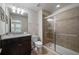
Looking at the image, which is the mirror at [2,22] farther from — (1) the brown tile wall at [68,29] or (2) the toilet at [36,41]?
(1) the brown tile wall at [68,29]

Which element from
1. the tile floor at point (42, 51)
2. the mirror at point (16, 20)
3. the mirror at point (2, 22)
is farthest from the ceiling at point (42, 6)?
the tile floor at point (42, 51)

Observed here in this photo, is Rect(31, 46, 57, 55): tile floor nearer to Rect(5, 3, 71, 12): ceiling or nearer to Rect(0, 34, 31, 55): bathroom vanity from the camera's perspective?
Rect(0, 34, 31, 55): bathroom vanity

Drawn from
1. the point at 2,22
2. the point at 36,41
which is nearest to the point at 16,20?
the point at 2,22

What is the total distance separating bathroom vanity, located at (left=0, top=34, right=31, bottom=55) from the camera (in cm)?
189

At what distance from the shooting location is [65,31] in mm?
2027

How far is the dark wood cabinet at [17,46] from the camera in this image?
189 cm

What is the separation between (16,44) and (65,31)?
3.31 ft

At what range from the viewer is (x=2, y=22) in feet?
6.45

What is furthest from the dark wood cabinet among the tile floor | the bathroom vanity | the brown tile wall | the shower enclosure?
the brown tile wall

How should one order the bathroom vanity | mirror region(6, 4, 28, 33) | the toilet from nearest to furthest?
the bathroom vanity, mirror region(6, 4, 28, 33), the toilet

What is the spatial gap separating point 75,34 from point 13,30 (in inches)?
47.8

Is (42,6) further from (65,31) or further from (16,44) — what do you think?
(16,44)
